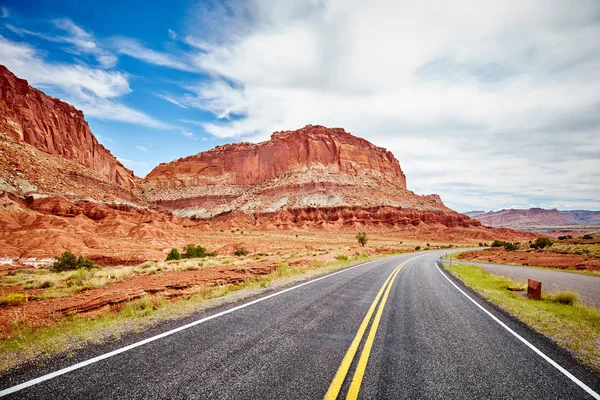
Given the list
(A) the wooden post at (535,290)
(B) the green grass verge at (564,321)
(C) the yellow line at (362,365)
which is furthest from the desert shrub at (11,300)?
(A) the wooden post at (535,290)

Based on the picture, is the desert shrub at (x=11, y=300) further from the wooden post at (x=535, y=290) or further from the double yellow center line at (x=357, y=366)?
the wooden post at (x=535, y=290)

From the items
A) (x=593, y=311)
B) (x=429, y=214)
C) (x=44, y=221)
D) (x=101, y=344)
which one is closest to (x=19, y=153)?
(x=44, y=221)

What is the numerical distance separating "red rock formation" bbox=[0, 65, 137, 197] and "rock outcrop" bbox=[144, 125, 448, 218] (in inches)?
1204

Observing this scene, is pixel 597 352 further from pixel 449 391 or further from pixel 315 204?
pixel 315 204

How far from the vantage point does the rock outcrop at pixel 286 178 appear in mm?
100188

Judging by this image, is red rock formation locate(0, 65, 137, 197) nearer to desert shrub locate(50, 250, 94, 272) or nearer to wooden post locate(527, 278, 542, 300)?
desert shrub locate(50, 250, 94, 272)

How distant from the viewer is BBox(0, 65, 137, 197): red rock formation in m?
64.4

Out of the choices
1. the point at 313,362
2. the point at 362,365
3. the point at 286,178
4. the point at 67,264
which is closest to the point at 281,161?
the point at 286,178

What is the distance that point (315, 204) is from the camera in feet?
309

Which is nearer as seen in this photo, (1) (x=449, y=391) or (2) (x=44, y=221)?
(1) (x=449, y=391)

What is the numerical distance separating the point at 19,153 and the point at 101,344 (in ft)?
235

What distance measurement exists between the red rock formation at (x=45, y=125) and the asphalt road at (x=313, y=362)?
6693 centimetres

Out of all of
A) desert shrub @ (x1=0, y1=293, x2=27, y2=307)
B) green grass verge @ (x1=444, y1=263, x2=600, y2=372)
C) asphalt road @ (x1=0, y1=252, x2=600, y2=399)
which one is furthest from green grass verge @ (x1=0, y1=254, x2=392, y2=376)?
green grass verge @ (x1=444, y1=263, x2=600, y2=372)

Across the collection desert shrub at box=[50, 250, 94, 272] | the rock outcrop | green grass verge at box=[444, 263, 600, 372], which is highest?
the rock outcrop
